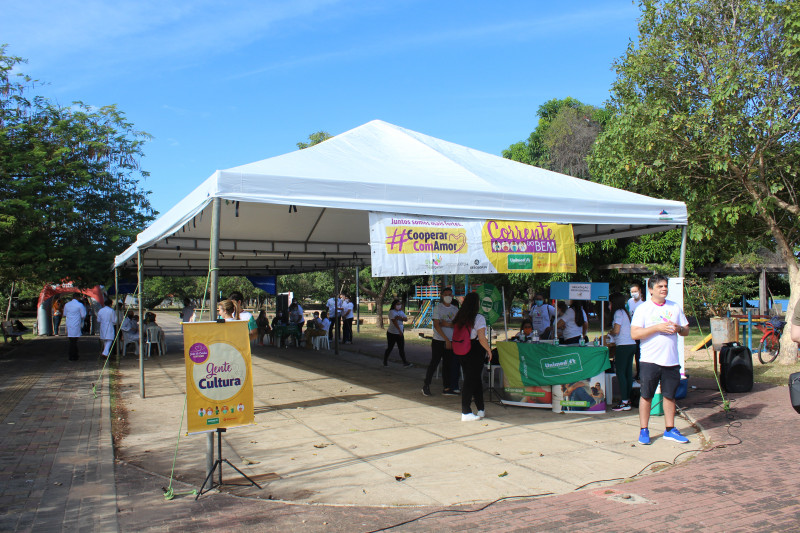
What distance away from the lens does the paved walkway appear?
418cm

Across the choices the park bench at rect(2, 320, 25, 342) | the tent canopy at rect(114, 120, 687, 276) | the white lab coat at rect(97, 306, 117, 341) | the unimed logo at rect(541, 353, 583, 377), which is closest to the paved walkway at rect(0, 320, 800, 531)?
the unimed logo at rect(541, 353, 583, 377)

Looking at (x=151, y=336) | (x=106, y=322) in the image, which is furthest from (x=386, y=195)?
(x=151, y=336)

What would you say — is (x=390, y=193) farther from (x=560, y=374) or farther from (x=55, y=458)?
(x=55, y=458)

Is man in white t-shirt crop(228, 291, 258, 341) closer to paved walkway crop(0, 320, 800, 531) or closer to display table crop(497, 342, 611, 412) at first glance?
paved walkway crop(0, 320, 800, 531)

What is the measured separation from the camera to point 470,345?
24.4 feet

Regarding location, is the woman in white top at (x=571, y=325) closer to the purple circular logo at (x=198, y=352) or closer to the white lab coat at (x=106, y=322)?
the purple circular logo at (x=198, y=352)

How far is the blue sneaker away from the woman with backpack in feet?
7.33

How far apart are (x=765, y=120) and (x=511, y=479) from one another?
1031 centimetres

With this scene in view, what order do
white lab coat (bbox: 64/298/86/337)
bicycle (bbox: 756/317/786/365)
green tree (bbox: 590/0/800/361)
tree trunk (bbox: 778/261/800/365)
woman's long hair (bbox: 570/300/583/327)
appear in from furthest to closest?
white lab coat (bbox: 64/298/86/337) → bicycle (bbox: 756/317/786/365) → tree trunk (bbox: 778/261/800/365) → green tree (bbox: 590/0/800/361) → woman's long hair (bbox: 570/300/583/327)

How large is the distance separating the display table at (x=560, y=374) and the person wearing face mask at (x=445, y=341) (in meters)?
1.15

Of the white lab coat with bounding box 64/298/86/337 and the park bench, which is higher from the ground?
the white lab coat with bounding box 64/298/86/337

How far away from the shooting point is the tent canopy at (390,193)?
6.28 meters

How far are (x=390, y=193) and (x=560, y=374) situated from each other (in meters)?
3.59

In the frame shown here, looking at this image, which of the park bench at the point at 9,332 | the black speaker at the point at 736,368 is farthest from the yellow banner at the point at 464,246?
the park bench at the point at 9,332
